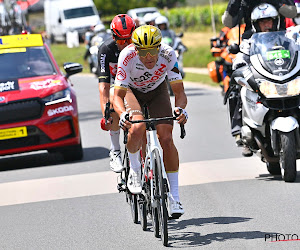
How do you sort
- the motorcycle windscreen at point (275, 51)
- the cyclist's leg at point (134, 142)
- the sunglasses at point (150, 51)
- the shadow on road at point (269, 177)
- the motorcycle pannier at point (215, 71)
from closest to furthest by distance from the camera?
the sunglasses at point (150, 51) → the cyclist's leg at point (134, 142) → the motorcycle windscreen at point (275, 51) → the shadow on road at point (269, 177) → the motorcycle pannier at point (215, 71)

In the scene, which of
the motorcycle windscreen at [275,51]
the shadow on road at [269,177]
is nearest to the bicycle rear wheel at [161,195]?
the motorcycle windscreen at [275,51]

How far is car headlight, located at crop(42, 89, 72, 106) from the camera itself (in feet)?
43.5

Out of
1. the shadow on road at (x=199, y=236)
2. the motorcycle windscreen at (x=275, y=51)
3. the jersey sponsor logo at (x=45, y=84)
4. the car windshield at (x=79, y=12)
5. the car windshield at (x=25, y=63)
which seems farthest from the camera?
the car windshield at (x=79, y=12)

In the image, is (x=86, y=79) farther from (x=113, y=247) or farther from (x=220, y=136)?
(x=113, y=247)

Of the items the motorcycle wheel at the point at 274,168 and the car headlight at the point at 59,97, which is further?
the car headlight at the point at 59,97

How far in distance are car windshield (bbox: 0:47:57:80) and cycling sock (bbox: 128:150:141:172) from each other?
5.59 m

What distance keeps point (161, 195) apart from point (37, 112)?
5975mm

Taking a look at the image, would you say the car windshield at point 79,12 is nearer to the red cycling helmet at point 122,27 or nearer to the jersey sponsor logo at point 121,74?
the red cycling helmet at point 122,27

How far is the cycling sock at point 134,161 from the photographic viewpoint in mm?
8531

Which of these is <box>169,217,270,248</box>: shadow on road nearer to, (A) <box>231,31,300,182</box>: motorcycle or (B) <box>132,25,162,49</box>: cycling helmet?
(B) <box>132,25,162,49</box>: cycling helmet

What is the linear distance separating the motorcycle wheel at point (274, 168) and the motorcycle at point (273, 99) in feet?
0.12

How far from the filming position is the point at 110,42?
9.98m

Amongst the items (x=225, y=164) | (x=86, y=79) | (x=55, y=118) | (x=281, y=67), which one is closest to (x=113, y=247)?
(x=281, y=67)

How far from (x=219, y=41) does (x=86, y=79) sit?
54.7ft
